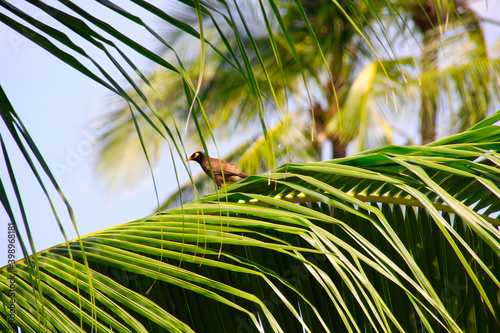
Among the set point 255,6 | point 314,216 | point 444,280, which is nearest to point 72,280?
point 314,216

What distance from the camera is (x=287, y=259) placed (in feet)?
3.32

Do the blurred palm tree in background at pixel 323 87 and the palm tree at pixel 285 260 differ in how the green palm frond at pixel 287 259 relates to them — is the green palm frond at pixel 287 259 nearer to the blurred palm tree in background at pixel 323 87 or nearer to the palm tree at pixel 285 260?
the palm tree at pixel 285 260

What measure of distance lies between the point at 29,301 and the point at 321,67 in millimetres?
6554

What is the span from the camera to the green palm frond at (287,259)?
2.59 ft

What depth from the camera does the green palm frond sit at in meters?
0.79

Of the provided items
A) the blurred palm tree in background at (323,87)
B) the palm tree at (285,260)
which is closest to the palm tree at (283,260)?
the palm tree at (285,260)

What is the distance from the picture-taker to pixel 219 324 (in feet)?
3.09

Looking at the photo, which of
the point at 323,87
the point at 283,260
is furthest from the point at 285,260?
the point at 323,87

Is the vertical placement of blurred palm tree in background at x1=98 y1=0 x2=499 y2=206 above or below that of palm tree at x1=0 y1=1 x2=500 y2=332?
above

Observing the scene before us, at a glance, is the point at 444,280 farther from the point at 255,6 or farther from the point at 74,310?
the point at 255,6

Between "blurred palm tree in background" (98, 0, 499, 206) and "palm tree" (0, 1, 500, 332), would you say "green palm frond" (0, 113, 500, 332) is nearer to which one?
"palm tree" (0, 1, 500, 332)

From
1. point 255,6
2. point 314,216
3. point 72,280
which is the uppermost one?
point 255,6

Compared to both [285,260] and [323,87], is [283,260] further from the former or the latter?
[323,87]

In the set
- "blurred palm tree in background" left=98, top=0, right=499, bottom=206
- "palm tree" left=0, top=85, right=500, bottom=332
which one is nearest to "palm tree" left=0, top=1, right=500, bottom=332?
"palm tree" left=0, top=85, right=500, bottom=332
